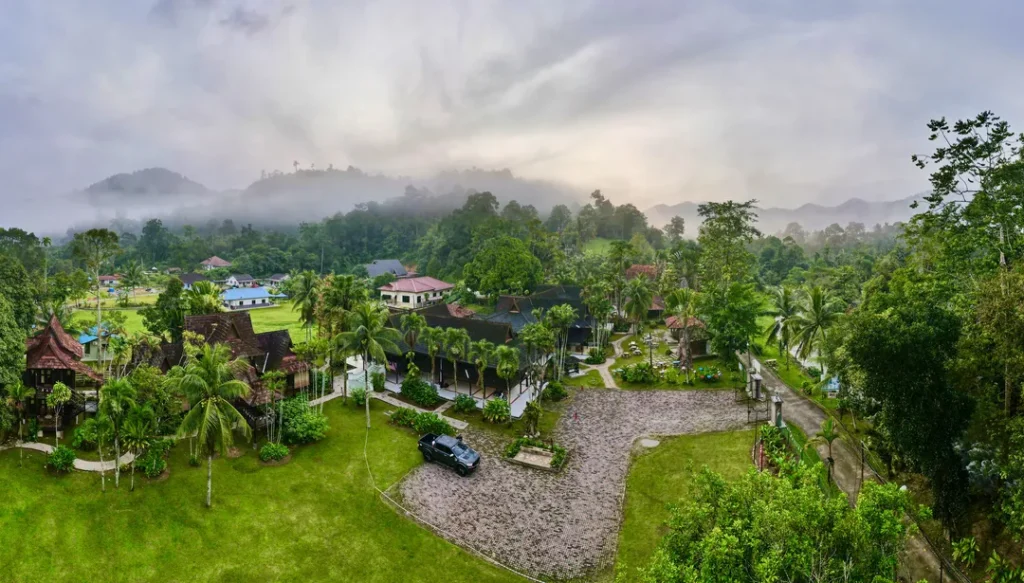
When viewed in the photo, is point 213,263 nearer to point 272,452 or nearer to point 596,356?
point 596,356

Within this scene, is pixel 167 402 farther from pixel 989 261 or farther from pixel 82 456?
pixel 989 261

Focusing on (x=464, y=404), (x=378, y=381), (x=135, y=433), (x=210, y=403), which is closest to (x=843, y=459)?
(x=464, y=404)

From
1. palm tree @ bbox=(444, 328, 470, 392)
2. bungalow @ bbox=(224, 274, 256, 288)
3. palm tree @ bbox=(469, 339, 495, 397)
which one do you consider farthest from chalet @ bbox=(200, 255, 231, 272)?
palm tree @ bbox=(469, 339, 495, 397)

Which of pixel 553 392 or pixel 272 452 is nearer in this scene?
pixel 272 452

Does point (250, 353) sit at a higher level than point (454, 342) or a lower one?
lower

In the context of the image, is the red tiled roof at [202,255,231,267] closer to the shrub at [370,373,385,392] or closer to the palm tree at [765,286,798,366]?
the shrub at [370,373,385,392]
